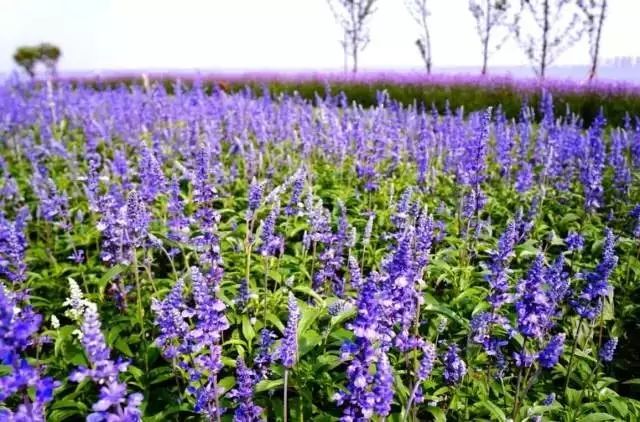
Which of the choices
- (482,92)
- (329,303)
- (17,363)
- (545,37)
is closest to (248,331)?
(329,303)

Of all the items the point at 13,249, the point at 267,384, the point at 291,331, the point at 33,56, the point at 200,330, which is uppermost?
the point at 33,56

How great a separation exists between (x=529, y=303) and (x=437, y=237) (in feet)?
7.99

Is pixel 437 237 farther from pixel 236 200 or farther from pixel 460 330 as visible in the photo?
pixel 236 200

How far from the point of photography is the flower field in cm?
257

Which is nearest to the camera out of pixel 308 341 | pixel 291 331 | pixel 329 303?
pixel 291 331

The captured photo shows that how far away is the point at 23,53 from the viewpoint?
164 feet

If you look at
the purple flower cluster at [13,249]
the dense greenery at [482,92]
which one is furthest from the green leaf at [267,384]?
the dense greenery at [482,92]

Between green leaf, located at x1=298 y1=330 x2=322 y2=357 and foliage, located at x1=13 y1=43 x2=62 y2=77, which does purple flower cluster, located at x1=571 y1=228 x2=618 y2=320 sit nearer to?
green leaf, located at x1=298 y1=330 x2=322 y2=357

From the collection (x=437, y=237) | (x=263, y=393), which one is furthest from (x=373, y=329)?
(x=437, y=237)

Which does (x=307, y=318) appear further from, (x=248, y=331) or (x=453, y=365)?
(x=453, y=365)

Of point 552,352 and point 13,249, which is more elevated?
point 13,249

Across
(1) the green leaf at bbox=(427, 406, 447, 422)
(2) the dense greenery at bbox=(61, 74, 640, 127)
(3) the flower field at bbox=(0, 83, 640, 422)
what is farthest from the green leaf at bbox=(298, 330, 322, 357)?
(2) the dense greenery at bbox=(61, 74, 640, 127)

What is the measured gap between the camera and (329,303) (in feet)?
12.8

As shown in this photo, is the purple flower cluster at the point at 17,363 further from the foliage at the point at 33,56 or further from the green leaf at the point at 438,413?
the foliage at the point at 33,56
